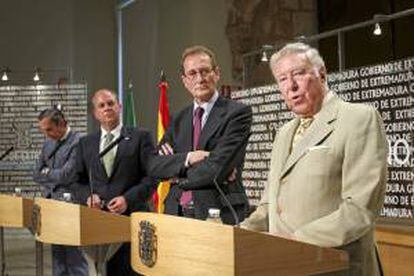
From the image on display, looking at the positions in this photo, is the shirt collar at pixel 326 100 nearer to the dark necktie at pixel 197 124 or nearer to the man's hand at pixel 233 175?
the man's hand at pixel 233 175

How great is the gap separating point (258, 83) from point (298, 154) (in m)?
6.06

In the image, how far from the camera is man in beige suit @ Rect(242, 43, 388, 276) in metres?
1.97

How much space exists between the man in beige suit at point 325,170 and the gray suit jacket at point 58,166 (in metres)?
3.16

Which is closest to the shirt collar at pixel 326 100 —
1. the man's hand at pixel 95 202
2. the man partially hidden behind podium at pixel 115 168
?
the man partially hidden behind podium at pixel 115 168

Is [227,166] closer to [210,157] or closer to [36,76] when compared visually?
[210,157]

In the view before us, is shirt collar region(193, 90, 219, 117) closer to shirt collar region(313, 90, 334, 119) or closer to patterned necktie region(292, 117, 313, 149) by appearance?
patterned necktie region(292, 117, 313, 149)

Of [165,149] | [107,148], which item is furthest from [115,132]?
[165,149]

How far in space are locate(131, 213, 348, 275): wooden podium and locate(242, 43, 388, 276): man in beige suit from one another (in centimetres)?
12

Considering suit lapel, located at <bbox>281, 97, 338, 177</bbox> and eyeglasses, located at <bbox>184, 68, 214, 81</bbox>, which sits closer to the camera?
suit lapel, located at <bbox>281, 97, 338, 177</bbox>

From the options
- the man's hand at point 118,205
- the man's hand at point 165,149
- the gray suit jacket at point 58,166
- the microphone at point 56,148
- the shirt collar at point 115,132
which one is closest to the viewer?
the man's hand at point 165,149

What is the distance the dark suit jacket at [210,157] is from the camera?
9.83ft

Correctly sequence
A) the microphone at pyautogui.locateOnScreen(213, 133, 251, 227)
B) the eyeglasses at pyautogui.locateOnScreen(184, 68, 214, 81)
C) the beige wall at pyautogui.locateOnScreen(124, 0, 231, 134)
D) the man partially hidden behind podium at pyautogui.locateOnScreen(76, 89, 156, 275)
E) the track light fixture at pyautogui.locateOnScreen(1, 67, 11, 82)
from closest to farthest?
the microphone at pyautogui.locateOnScreen(213, 133, 251, 227) → the eyeglasses at pyautogui.locateOnScreen(184, 68, 214, 81) → the man partially hidden behind podium at pyautogui.locateOnScreen(76, 89, 156, 275) → the beige wall at pyautogui.locateOnScreen(124, 0, 231, 134) → the track light fixture at pyautogui.locateOnScreen(1, 67, 11, 82)

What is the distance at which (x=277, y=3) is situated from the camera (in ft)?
27.5

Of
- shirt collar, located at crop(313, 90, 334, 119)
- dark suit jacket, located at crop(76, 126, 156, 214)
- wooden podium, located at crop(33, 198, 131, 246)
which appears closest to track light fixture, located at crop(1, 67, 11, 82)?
dark suit jacket, located at crop(76, 126, 156, 214)
